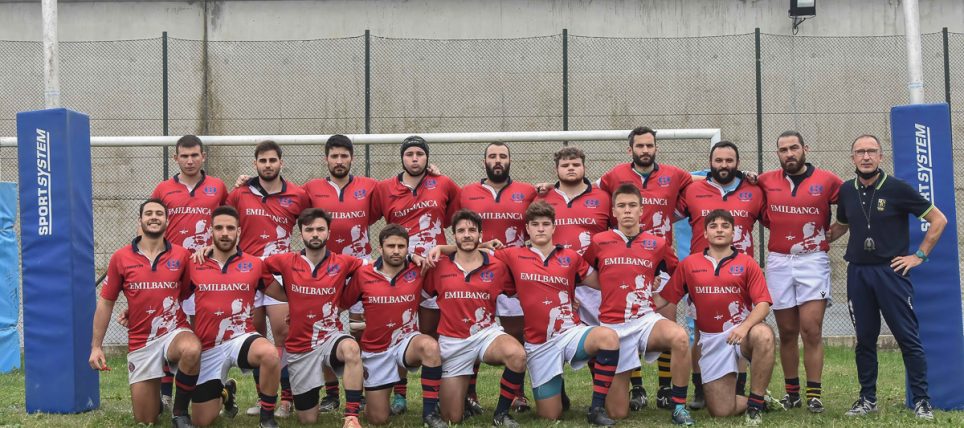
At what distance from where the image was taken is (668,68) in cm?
1299

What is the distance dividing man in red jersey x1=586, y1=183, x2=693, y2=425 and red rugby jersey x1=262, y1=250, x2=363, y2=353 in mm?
1690

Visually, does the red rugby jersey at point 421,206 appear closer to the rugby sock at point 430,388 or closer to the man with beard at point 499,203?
the man with beard at point 499,203

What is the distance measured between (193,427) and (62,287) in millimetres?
1438

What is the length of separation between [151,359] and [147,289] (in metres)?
0.45

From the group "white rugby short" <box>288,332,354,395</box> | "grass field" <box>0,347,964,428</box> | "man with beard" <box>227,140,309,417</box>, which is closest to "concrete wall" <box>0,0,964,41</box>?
"grass field" <box>0,347,964,428</box>

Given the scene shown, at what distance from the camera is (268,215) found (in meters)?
6.55

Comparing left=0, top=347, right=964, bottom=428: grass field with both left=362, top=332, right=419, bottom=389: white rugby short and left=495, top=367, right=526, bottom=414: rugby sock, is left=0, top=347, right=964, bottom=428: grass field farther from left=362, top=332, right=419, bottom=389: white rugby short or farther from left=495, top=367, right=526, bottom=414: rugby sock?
left=362, top=332, right=419, bottom=389: white rugby short

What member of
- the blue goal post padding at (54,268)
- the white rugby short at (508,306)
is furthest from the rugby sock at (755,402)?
the blue goal post padding at (54,268)

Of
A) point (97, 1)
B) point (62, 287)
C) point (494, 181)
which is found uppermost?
point (97, 1)

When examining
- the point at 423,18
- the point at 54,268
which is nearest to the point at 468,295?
the point at 54,268

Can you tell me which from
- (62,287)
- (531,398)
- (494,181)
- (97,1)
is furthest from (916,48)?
(97,1)

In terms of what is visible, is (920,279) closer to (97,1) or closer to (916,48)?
(916,48)

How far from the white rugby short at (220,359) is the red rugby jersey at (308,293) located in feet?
1.10

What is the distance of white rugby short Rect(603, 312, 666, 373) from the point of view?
5980 mm
